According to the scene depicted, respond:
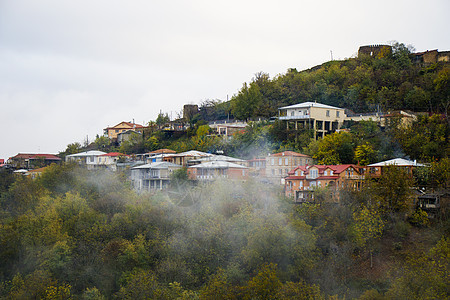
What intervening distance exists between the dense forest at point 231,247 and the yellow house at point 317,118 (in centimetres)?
921

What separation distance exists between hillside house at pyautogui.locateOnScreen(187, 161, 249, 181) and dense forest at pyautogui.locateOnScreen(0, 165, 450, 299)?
1.94 m

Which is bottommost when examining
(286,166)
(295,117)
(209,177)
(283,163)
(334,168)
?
(209,177)

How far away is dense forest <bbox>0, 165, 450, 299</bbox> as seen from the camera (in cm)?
2217

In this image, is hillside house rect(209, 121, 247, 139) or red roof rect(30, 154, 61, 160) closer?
hillside house rect(209, 121, 247, 139)

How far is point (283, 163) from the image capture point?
3228cm

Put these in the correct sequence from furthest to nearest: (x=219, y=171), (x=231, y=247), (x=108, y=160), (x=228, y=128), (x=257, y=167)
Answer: (x=108, y=160) → (x=228, y=128) → (x=257, y=167) → (x=219, y=171) → (x=231, y=247)

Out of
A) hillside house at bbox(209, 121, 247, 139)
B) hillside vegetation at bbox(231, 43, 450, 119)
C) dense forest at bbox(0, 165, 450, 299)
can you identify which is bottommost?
dense forest at bbox(0, 165, 450, 299)

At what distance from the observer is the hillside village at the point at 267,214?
2336cm

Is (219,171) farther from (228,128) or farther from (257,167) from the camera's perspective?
(228,128)

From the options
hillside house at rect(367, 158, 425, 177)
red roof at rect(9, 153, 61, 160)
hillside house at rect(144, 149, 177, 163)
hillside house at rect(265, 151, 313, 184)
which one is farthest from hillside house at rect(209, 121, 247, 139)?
red roof at rect(9, 153, 61, 160)

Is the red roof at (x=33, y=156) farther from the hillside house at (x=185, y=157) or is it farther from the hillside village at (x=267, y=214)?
the hillside house at (x=185, y=157)

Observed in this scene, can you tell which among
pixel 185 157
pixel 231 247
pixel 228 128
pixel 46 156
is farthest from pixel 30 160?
pixel 231 247

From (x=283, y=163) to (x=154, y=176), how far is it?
10.4 m

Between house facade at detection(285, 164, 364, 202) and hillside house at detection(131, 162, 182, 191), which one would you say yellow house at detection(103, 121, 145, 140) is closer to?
hillside house at detection(131, 162, 182, 191)
